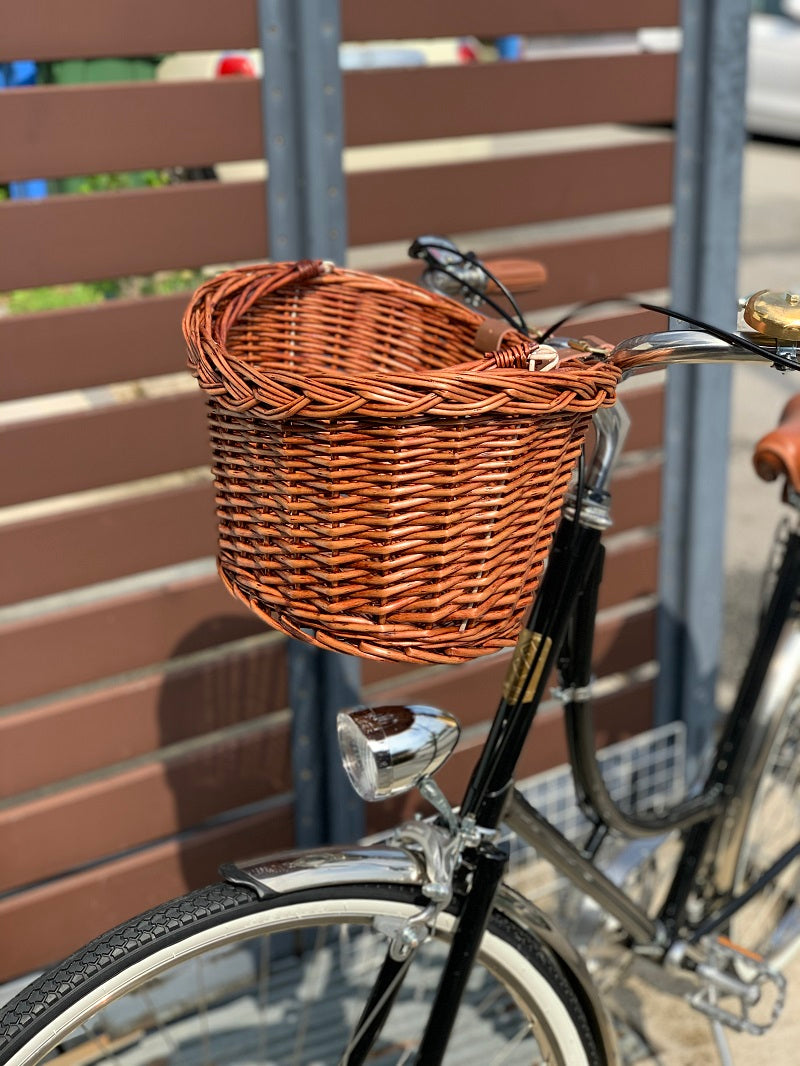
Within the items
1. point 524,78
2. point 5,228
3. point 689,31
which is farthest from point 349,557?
point 689,31

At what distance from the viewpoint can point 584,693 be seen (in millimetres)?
1865

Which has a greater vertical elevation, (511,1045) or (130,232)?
(130,232)

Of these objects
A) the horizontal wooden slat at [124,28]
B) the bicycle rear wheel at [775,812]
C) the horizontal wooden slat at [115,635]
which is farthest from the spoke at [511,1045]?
the horizontal wooden slat at [124,28]

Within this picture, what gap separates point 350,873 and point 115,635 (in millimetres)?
1002

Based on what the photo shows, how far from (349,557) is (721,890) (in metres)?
1.38

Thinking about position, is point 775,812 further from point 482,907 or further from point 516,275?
point 516,275

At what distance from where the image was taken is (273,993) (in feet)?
8.48

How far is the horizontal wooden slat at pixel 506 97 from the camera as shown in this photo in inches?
94.5

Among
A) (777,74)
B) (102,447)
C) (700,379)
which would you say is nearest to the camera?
(102,447)

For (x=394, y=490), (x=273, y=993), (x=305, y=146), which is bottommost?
(x=273, y=993)

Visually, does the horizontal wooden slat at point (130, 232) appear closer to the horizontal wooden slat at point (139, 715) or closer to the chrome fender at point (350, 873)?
the horizontal wooden slat at point (139, 715)

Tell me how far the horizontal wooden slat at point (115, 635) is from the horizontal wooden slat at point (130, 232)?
0.61 m

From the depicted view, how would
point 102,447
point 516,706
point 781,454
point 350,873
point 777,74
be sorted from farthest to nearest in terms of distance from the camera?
1. point 777,74
2. point 102,447
3. point 781,454
4. point 516,706
5. point 350,873

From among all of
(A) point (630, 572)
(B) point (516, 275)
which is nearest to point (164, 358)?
(B) point (516, 275)
